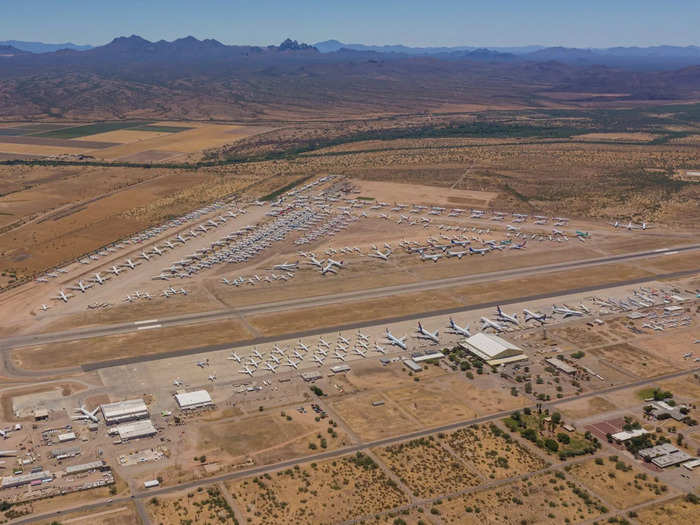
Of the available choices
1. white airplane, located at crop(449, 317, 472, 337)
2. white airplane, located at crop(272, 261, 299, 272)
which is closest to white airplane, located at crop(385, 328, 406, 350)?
white airplane, located at crop(449, 317, 472, 337)

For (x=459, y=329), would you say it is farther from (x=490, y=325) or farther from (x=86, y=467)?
(x=86, y=467)

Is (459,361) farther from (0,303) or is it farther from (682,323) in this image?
(0,303)

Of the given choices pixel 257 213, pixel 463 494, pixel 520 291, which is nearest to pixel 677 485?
pixel 463 494

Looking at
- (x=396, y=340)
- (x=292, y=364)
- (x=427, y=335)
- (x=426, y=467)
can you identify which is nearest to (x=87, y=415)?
(x=292, y=364)

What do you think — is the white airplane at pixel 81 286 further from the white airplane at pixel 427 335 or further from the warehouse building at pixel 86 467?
the white airplane at pixel 427 335

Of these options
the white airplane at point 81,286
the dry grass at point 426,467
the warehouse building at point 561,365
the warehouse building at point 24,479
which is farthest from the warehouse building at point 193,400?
the warehouse building at point 561,365
